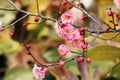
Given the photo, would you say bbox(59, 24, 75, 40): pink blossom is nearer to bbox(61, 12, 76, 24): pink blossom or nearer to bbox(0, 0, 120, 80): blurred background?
bbox(61, 12, 76, 24): pink blossom

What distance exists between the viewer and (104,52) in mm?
1147

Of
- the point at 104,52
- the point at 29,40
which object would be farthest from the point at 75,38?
the point at 29,40

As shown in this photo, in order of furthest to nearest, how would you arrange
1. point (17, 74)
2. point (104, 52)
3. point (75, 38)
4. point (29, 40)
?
point (29, 40) → point (17, 74) → point (104, 52) → point (75, 38)

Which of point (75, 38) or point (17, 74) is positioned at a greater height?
point (75, 38)

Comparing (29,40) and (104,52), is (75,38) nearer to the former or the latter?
(104,52)

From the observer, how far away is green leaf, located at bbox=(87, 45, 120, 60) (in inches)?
43.8

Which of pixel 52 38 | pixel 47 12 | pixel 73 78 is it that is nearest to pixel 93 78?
pixel 73 78

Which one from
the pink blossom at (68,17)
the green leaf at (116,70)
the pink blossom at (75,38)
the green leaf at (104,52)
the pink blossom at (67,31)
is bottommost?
the green leaf at (116,70)

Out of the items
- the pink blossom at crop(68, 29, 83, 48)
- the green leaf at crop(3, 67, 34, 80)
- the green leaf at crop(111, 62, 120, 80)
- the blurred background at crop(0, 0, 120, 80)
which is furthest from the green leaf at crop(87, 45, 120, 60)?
the green leaf at crop(3, 67, 34, 80)

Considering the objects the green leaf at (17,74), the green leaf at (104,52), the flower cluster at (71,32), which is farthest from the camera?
the green leaf at (17,74)

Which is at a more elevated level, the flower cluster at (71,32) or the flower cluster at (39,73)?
the flower cluster at (71,32)

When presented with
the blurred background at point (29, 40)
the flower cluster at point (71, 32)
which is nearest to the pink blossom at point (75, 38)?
the flower cluster at point (71, 32)

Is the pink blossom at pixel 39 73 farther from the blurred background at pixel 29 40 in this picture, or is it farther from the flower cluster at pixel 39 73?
the blurred background at pixel 29 40

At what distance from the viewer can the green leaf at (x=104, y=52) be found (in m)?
1.11
